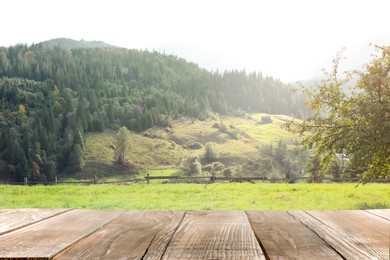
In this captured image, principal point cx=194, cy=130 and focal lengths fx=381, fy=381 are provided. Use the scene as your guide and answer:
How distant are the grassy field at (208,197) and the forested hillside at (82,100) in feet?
297

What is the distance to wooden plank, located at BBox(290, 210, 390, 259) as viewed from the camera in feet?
4.00

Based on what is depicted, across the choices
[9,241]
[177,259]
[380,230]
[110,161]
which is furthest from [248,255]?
[110,161]

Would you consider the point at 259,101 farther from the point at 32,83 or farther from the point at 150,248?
the point at 150,248

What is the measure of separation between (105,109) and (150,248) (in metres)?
154

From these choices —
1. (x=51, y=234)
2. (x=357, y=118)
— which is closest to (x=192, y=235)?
(x=51, y=234)

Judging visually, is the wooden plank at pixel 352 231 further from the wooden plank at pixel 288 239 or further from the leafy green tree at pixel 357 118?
the leafy green tree at pixel 357 118

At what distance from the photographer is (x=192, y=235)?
1430mm

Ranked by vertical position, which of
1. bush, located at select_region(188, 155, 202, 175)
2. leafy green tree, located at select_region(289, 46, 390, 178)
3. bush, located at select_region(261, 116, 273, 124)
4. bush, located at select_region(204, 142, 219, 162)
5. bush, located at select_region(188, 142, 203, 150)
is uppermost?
bush, located at select_region(261, 116, 273, 124)

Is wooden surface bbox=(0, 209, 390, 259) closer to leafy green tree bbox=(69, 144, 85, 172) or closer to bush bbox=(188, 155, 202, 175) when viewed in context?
bush bbox=(188, 155, 202, 175)

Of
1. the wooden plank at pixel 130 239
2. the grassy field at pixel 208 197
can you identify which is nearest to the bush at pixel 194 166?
the grassy field at pixel 208 197

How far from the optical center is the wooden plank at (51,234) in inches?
45.9

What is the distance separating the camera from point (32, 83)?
160 m

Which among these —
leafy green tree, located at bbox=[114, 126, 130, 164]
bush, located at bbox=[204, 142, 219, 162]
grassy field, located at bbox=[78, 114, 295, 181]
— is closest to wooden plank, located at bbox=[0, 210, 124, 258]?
grassy field, located at bbox=[78, 114, 295, 181]

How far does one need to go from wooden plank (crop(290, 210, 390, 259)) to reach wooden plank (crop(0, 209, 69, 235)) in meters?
1.22
